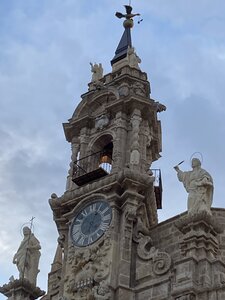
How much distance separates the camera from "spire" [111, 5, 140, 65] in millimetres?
34250

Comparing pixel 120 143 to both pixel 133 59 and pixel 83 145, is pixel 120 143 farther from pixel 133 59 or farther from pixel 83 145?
pixel 133 59

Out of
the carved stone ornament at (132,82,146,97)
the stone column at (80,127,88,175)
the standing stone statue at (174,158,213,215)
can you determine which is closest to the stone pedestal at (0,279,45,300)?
the stone column at (80,127,88,175)

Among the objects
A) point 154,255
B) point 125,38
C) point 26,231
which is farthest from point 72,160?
point 125,38

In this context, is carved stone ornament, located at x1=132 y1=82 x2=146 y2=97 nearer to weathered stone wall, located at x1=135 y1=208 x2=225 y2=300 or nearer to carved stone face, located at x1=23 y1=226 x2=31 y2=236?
carved stone face, located at x1=23 y1=226 x2=31 y2=236

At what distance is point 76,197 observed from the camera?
2795cm

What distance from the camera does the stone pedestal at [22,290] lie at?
27.6m

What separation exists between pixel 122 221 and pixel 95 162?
458cm

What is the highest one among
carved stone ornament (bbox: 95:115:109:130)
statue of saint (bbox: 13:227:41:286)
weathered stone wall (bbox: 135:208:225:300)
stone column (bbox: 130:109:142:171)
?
carved stone ornament (bbox: 95:115:109:130)

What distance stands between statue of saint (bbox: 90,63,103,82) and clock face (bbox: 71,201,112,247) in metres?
7.59

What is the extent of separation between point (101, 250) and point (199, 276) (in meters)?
4.40

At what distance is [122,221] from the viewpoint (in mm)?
26312

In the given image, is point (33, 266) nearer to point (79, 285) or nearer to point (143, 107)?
point (79, 285)

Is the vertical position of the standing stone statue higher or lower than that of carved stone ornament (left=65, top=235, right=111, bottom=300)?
higher

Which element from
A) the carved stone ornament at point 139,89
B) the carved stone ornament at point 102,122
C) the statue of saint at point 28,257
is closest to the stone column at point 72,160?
the carved stone ornament at point 102,122
